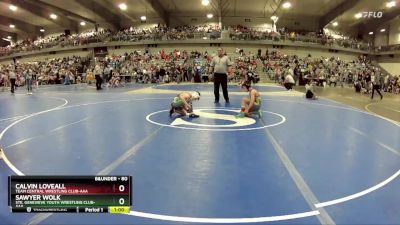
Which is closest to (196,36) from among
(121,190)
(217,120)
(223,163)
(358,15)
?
(358,15)

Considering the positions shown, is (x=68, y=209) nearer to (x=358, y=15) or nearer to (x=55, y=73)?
(x=55, y=73)

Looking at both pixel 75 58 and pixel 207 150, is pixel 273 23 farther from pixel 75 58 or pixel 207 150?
pixel 207 150

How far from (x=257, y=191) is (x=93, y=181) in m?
2.12

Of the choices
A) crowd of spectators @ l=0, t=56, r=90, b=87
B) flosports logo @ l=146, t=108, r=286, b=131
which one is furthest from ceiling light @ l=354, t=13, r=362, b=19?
flosports logo @ l=146, t=108, r=286, b=131

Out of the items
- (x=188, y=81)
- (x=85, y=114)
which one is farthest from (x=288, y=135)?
(x=188, y=81)

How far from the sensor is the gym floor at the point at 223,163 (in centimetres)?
318

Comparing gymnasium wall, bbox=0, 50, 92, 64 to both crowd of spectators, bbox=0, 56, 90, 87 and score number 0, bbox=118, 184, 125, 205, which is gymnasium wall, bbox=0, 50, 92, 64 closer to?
crowd of spectators, bbox=0, 56, 90, 87

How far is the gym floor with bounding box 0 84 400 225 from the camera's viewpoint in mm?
3182

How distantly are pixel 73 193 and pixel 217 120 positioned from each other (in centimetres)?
621

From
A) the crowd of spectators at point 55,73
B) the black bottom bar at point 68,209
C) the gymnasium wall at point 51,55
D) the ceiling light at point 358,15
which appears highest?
the ceiling light at point 358,15

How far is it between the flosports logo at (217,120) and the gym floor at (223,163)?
0.08 feet

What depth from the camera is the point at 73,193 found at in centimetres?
210

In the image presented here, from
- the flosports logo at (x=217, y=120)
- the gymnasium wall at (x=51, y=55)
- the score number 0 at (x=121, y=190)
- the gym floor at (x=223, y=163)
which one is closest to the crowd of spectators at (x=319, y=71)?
the flosports logo at (x=217, y=120)

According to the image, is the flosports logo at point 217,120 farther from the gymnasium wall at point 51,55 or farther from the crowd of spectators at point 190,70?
the gymnasium wall at point 51,55
